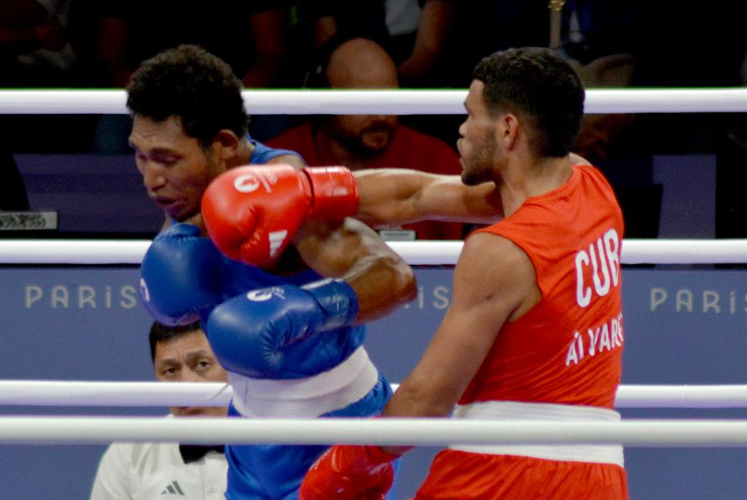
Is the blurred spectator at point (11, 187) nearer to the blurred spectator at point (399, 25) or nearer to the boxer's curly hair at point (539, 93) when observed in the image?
the blurred spectator at point (399, 25)

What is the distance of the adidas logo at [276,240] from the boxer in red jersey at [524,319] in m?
0.24

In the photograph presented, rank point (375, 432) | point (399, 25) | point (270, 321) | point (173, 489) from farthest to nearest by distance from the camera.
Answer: point (399, 25) → point (173, 489) → point (270, 321) → point (375, 432)

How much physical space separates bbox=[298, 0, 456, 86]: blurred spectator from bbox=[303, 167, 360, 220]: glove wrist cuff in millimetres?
1703

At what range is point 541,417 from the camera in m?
1.58

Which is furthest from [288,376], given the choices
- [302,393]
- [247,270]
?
[247,270]

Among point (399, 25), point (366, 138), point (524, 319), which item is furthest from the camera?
point (399, 25)

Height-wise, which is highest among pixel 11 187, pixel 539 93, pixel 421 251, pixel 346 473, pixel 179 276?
pixel 539 93

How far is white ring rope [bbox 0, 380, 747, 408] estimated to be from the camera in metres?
1.86

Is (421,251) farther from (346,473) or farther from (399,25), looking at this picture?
(399,25)

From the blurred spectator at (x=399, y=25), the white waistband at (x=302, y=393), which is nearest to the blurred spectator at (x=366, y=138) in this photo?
the blurred spectator at (x=399, y=25)

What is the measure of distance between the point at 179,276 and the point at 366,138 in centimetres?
142

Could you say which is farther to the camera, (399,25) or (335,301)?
(399,25)

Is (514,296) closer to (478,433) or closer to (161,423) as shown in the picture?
(478,433)

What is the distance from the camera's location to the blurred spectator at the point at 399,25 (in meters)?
3.29
